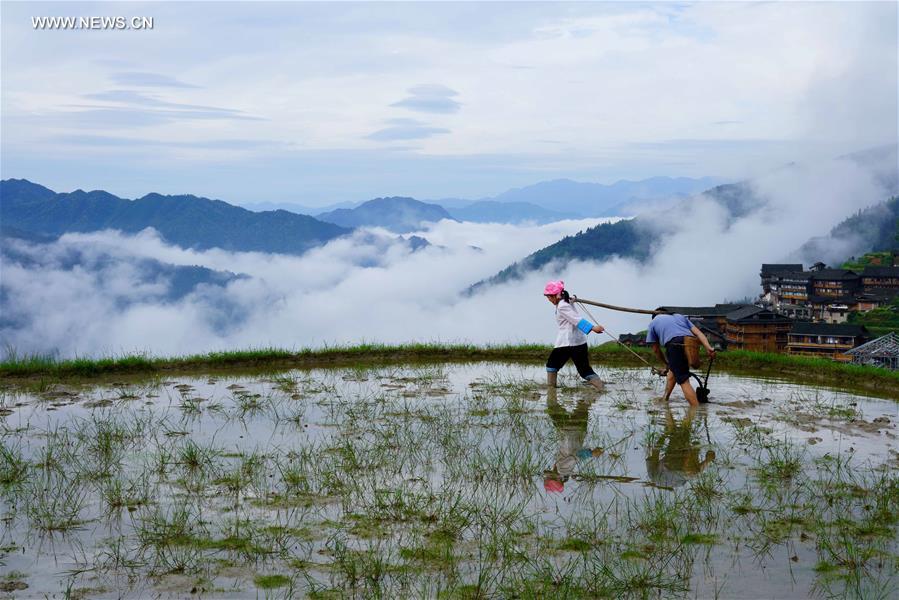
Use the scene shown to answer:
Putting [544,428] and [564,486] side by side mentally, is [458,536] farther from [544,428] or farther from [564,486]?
[544,428]

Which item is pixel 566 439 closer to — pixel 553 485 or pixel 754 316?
pixel 553 485

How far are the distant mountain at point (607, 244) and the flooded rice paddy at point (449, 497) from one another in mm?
128524

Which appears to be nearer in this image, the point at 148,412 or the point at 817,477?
the point at 817,477

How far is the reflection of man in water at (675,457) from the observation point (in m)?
7.16

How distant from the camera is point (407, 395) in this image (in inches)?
440

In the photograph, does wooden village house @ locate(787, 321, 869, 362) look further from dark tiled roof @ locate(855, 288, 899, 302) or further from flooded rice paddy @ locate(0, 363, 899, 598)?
flooded rice paddy @ locate(0, 363, 899, 598)

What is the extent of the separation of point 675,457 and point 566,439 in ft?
3.95

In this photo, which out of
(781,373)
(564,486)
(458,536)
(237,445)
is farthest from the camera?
(781,373)

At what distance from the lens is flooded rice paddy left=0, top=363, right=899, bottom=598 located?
199 inches

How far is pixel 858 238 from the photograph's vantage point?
324ft

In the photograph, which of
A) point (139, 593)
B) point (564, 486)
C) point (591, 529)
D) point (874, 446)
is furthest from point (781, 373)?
point (139, 593)

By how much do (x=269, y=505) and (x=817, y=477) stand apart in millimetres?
4801

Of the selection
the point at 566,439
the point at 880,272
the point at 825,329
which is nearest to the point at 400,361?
the point at 566,439

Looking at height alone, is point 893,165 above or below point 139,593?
above
